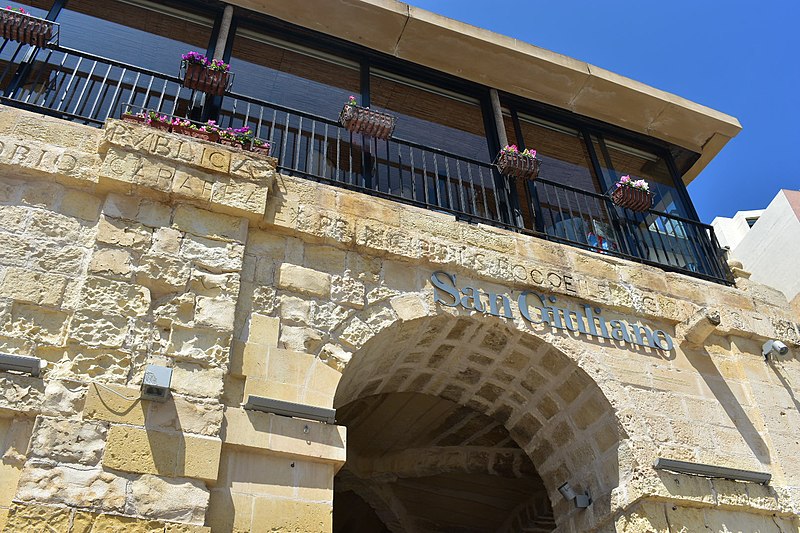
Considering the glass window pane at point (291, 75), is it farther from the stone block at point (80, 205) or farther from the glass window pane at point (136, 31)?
the stone block at point (80, 205)

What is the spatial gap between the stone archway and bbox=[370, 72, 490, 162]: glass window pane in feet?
8.31

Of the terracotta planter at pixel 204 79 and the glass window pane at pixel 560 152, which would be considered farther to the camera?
the glass window pane at pixel 560 152

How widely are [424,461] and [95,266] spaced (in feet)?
13.5

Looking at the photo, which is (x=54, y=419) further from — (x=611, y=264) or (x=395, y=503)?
(x=395, y=503)

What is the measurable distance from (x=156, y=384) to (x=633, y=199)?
4.76 m

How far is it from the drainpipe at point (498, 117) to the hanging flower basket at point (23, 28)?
411 centimetres

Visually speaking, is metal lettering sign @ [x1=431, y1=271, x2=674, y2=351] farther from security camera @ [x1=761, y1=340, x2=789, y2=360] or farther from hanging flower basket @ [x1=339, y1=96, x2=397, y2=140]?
hanging flower basket @ [x1=339, y1=96, x2=397, y2=140]

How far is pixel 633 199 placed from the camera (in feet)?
21.8

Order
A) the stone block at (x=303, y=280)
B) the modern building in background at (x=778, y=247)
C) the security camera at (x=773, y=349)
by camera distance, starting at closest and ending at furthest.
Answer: the stone block at (x=303, y=280) < the security camera at (x=773, y=349) < the modern building in background at (x=778, y=247)

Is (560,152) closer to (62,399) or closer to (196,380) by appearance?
(196,380)

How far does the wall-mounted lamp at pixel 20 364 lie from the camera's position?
11.9 feet

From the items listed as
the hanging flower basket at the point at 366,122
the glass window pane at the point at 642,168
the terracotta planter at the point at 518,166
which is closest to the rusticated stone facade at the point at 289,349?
the hanging flower basket at the point at 366,122

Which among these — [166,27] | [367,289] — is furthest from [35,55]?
[367,289]

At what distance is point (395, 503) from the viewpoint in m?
7.63
